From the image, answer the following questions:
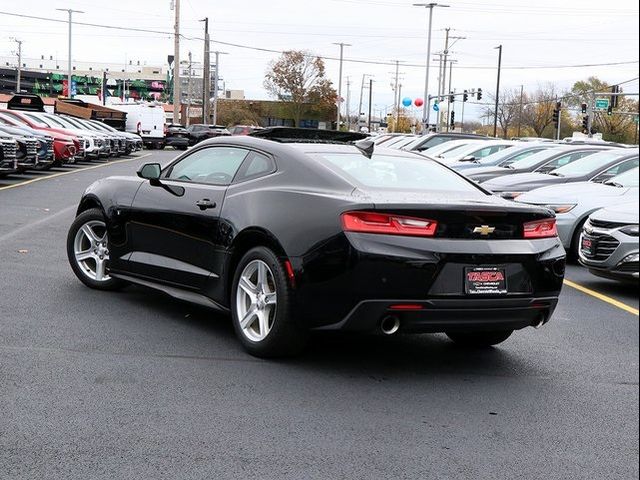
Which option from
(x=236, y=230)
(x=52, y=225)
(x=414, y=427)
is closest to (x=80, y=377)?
(x=236, y=230)

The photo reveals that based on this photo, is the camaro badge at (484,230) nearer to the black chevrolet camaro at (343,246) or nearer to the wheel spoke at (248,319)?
the black chevrolet camaro at (343,246)

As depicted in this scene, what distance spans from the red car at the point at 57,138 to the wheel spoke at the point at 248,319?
1941 centimetres

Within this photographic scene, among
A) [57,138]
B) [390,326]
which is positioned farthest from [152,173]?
[57,138]

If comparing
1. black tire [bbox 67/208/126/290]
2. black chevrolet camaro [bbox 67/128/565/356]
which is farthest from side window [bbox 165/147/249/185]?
black tire [bbox 67/208/126/290]

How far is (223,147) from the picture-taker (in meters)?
6.78

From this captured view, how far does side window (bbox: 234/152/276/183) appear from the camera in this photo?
6.17 m

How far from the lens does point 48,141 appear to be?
73.5 feet

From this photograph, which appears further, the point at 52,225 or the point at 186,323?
the point at 52,225

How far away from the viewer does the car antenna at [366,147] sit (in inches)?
242

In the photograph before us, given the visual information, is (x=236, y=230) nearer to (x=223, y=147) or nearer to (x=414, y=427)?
(x=223, y=147)

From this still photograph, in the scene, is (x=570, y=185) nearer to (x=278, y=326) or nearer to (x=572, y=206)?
(x=572, y=206)

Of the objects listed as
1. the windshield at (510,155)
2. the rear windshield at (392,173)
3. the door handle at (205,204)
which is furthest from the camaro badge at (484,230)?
the windshield at (510,155)

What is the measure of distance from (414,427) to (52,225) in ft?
30.7

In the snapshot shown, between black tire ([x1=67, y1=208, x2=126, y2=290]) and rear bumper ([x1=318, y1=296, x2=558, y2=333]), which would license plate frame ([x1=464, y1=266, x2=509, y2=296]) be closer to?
rear bumper ([x1=318, y1=296, x2=558, y2=333])
